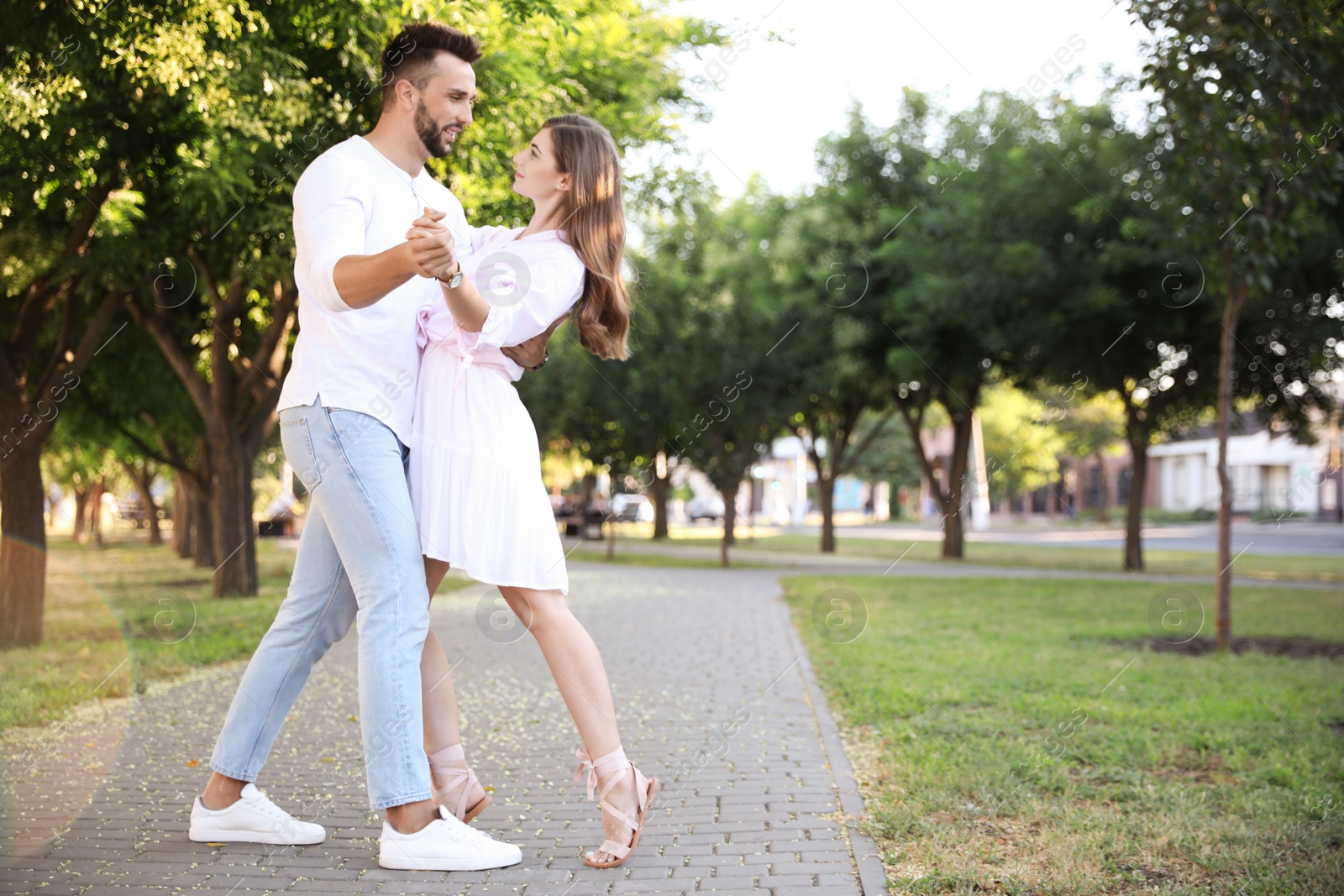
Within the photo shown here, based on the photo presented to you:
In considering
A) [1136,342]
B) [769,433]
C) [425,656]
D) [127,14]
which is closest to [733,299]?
[769,433]

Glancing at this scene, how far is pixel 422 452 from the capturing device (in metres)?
3.16

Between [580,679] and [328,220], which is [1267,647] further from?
[328,220]

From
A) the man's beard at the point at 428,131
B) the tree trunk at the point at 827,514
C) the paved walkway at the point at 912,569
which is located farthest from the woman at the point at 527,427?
the tree trunk at the point at 827,514

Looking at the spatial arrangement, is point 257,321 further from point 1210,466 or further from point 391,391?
point 1210,466

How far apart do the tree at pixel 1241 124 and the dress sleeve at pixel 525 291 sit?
6.49 meters

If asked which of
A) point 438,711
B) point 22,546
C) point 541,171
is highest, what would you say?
point 541,171

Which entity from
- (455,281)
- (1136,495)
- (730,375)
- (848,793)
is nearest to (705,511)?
(1136,495)

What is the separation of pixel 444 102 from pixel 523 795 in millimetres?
2498

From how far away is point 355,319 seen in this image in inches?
119

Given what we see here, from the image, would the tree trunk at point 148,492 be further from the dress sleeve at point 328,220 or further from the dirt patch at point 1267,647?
the dress sleeve at point 328,220

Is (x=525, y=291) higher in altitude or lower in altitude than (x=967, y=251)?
lower

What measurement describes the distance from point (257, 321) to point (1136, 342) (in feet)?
45.8

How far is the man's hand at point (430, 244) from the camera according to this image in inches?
101

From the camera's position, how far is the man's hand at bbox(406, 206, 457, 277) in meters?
2.57
